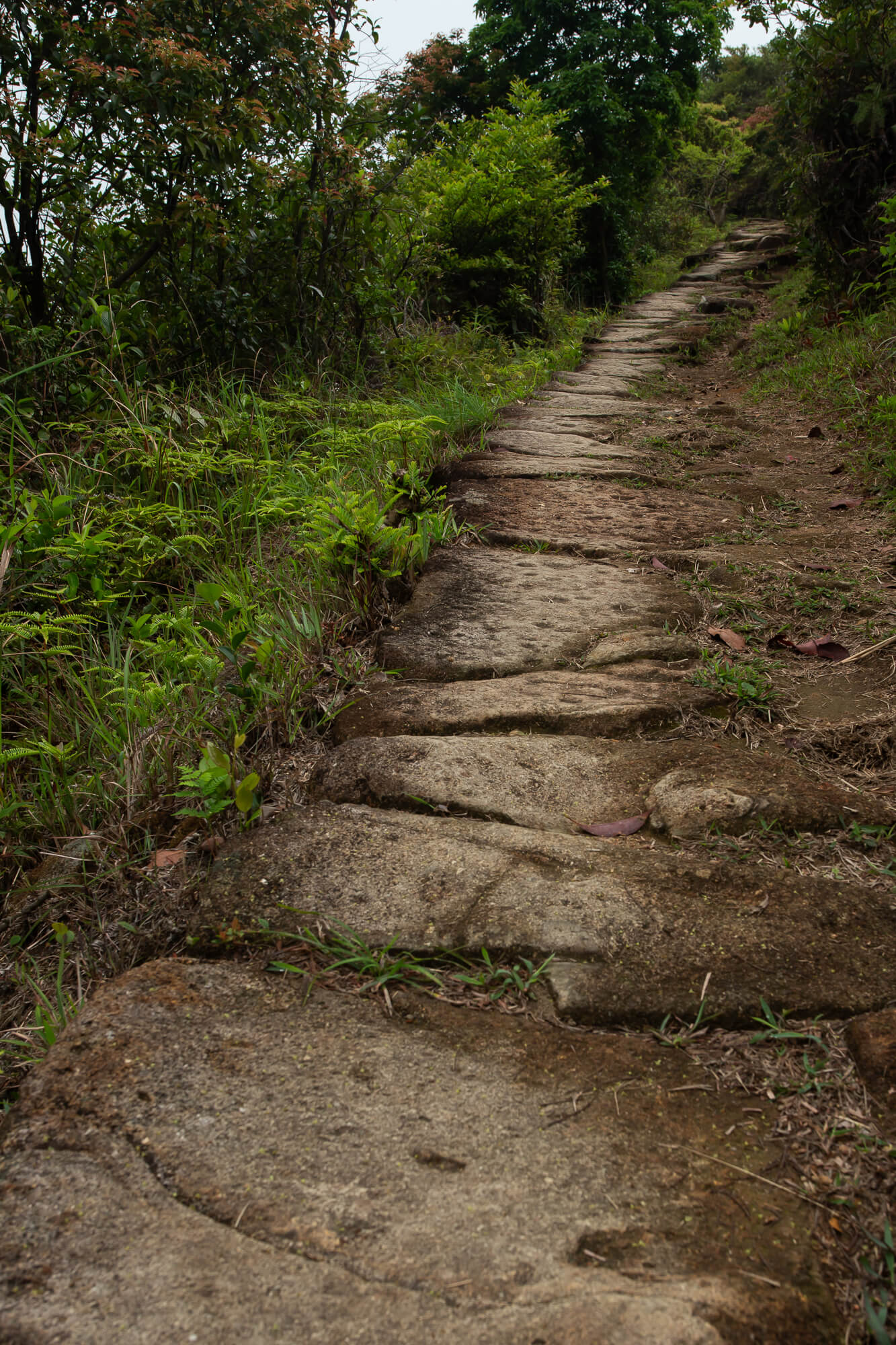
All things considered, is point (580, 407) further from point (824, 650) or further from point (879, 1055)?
point (879, 1055)

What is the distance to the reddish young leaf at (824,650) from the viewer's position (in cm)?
199

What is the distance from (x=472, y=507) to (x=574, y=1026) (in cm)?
216

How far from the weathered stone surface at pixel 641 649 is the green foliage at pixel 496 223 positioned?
206 inches

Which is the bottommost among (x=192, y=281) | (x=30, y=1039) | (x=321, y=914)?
(x=30, y=1039)

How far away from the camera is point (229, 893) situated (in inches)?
50.2

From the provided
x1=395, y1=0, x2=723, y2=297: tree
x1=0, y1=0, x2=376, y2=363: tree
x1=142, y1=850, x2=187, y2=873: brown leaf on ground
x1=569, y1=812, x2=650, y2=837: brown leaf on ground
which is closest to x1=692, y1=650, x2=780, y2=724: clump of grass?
x1=569, y1=812, x2=650, y2=837: brown leaf on ground

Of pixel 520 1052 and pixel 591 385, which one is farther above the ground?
pixel 591 385

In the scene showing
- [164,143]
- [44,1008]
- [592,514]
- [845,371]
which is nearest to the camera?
[44,1008]

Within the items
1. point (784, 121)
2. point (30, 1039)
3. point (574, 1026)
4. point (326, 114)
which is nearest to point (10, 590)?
point (30, 1039)

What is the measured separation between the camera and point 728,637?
210cm

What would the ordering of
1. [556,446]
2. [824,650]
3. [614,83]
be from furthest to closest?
1. [614,83]
2. [556,446]
3. [824,650]

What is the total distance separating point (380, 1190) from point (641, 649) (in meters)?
1.44

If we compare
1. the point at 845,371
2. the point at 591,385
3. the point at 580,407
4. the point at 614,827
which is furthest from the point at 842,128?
the point at 614,827

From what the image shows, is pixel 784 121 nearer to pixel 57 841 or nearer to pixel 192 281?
pixel 192 281
